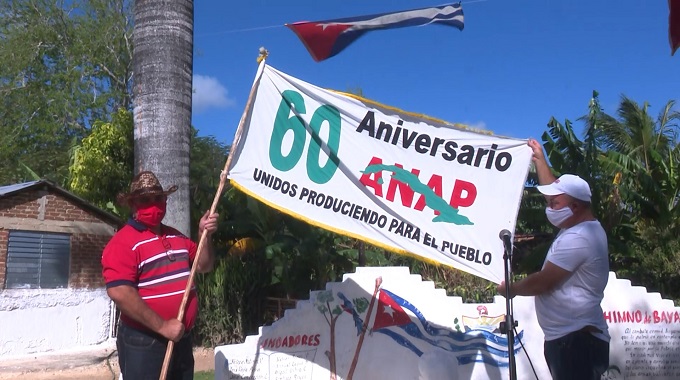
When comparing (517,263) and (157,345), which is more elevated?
(517,263)

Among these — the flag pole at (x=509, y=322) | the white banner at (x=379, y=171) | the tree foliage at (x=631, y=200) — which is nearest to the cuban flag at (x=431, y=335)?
the white banner at (x=379, y=171)

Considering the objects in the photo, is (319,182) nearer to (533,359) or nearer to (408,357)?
(408,357)

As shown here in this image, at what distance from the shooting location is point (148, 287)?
3.56m

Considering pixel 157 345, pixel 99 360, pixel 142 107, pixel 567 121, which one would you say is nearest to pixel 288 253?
pixel 99 360

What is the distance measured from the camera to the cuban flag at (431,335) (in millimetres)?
6422

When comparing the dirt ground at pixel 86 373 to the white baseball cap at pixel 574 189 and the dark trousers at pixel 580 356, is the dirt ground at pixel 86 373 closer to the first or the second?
the dark trousers at pixel 580 356

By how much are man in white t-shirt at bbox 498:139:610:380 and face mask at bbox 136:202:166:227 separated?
2.02m

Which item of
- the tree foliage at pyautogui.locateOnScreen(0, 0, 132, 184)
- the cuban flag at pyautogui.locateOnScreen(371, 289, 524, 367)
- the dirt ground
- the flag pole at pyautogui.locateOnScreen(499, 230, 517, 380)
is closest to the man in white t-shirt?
the flag pole at pyautogui.locateOnScreen(499, 230, 517, 380)

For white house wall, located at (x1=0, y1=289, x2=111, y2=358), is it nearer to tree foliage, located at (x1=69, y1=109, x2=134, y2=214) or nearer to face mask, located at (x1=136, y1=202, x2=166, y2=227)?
tree foliage, located at (x1=69, y1=109, x2=134, y2=214)

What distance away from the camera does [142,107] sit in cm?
605

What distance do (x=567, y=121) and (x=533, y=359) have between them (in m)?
8.64

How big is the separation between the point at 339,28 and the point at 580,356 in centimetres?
311

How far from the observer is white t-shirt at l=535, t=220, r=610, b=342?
3.49m

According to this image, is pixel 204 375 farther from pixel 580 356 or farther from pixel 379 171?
pixel 580 356
